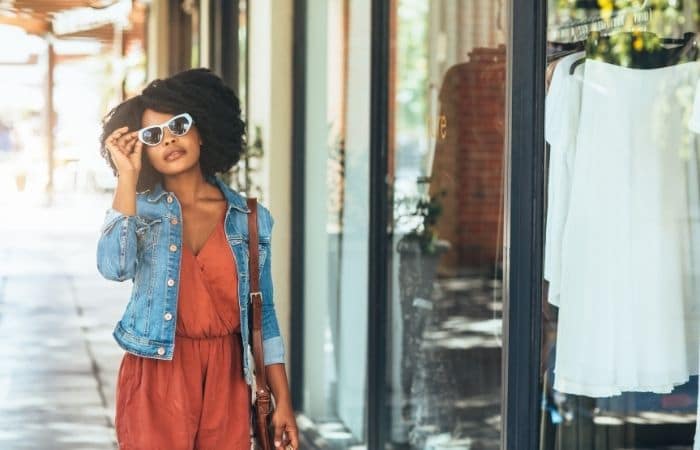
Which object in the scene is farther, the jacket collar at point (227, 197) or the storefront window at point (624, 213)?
the storefront window at point (624, 213)

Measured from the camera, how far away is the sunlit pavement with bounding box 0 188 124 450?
252 inches

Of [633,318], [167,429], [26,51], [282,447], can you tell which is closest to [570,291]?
[633,318]

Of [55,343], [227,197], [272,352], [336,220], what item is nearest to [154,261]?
[227,197]

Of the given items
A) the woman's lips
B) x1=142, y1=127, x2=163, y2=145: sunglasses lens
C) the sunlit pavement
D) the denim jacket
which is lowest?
the sunlit pavement

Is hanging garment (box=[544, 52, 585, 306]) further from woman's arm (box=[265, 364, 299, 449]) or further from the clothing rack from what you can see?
woman's arm (box=[265, 364, 299, 449])

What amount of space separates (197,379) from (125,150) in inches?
22.1

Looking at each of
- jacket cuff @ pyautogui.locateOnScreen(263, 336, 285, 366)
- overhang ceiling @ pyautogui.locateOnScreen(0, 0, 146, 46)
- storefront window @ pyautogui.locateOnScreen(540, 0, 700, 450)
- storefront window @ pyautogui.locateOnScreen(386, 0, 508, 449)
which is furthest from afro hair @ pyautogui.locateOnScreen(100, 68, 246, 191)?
overhang ceiling @ pyautogui.locateOnScreen(0, 0, 146, 46)

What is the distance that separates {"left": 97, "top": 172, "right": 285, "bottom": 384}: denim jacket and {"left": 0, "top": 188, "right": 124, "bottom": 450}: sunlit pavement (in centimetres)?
326

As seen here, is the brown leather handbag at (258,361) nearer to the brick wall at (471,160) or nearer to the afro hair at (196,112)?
the afro hair at (196,112)

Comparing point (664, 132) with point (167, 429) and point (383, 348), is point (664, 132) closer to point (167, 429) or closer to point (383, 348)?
point (167, 429)

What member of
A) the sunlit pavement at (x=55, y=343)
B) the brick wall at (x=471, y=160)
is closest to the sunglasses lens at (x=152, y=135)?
the brick wall at (x=471, y=160)

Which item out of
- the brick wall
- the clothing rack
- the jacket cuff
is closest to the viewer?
the jacket cuff

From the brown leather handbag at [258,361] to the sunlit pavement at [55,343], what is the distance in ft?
10.7

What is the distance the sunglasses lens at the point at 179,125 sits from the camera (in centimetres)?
301
